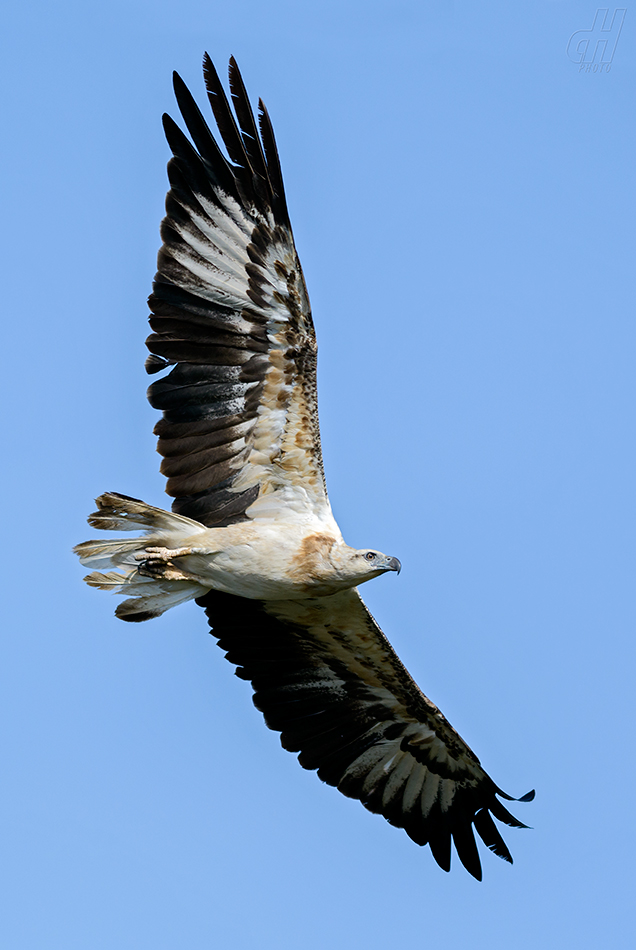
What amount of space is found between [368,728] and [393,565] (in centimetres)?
294

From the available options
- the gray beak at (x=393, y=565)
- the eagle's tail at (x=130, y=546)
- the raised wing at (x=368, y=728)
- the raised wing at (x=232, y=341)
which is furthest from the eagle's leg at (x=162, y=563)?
the gray beak at (x=393, y=565)

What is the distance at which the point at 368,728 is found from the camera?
1227cm

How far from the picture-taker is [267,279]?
10477 mm

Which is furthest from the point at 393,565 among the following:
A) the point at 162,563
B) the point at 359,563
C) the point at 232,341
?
the point at 232,341

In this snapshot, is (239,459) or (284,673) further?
(284,673)

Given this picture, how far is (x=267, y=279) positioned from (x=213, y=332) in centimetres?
64

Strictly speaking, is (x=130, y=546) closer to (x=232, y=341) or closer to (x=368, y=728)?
(x=232, y=341)

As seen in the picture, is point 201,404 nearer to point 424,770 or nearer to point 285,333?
point 285,333

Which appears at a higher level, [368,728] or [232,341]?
[232,341]

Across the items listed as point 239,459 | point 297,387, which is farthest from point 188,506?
point 297,387

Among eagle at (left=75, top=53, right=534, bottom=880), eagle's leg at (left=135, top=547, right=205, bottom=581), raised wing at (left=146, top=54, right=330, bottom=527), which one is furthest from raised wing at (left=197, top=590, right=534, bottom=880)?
raised wing at (left=146, top=54, right=330, bottom=527)

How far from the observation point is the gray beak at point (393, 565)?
9.88m

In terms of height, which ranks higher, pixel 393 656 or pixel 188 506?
pixel 188 506

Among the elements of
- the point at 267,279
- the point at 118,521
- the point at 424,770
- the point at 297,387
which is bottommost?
the point at 424,770
